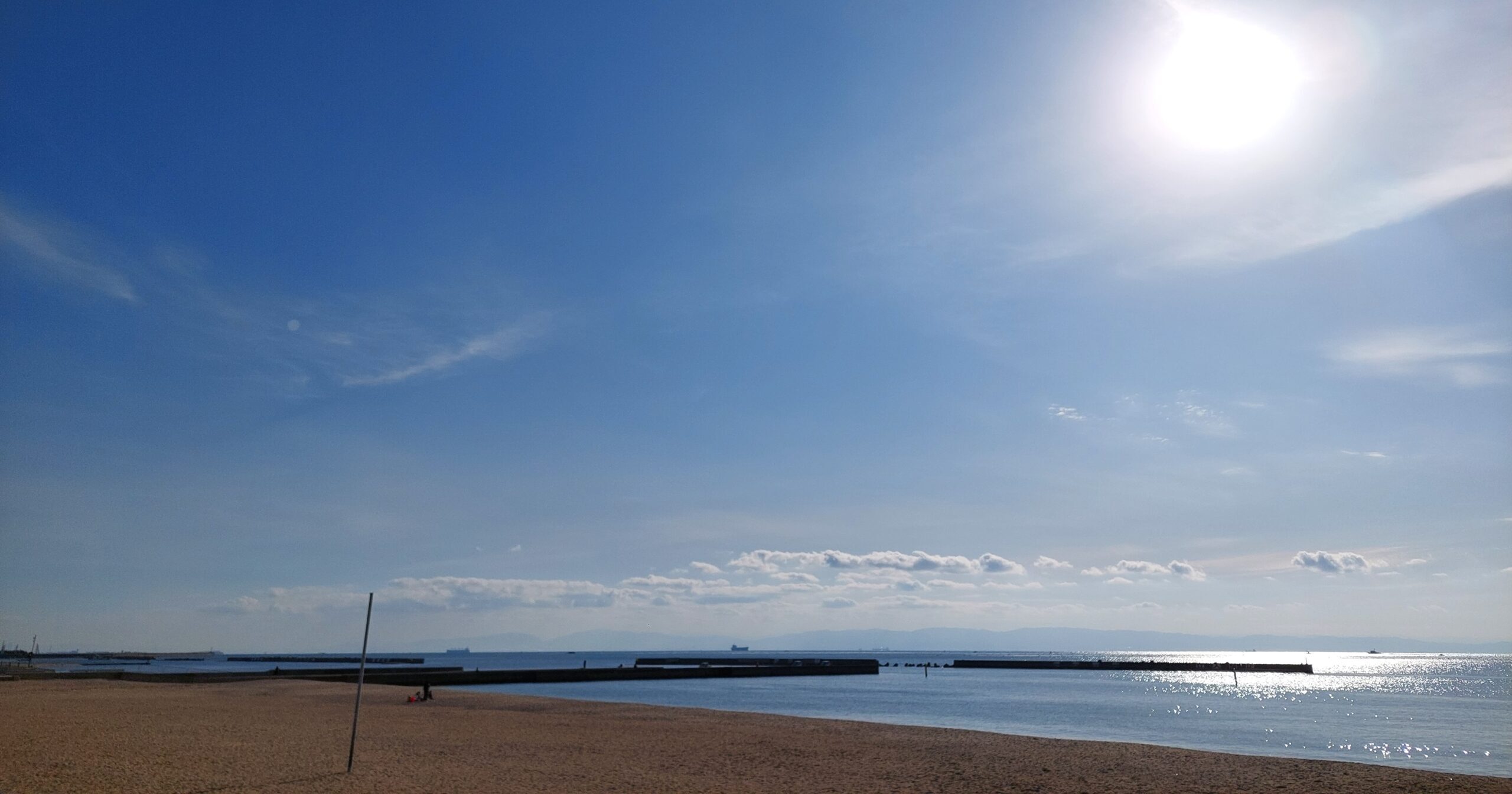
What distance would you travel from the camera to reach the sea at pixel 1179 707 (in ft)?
111

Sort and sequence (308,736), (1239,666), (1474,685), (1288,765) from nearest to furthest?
(1288,765) → (308,736) → (1474,685) → (1239,666)

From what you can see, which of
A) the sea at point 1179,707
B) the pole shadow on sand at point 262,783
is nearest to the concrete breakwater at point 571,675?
the sea at point 1179,707

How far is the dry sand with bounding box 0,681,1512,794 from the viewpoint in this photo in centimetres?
1691

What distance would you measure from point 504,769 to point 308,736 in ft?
27.1

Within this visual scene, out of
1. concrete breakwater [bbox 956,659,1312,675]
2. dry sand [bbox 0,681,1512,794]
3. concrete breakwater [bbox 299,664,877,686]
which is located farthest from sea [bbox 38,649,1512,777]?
concrete breakwater [bbox 956,659,1312,675]

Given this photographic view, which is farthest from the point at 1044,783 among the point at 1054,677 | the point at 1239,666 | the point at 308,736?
the point at 1239,666

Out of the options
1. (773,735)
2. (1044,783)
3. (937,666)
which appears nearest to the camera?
(1044,783)

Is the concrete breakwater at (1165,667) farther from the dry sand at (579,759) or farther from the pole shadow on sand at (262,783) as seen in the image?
the pole shadow on sand at (262,783)

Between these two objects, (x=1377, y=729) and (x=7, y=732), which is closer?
(x=7, y=732)

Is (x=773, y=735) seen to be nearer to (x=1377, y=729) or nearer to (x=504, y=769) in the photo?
(x=504, y=769)

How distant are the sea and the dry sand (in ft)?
30.7

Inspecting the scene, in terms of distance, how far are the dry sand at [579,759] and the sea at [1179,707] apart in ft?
30.7

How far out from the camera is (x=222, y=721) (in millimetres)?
27594

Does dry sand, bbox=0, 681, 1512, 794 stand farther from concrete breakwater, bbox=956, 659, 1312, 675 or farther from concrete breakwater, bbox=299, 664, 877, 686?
concrete breakwater, bbox=956, 659, 1312, 675
